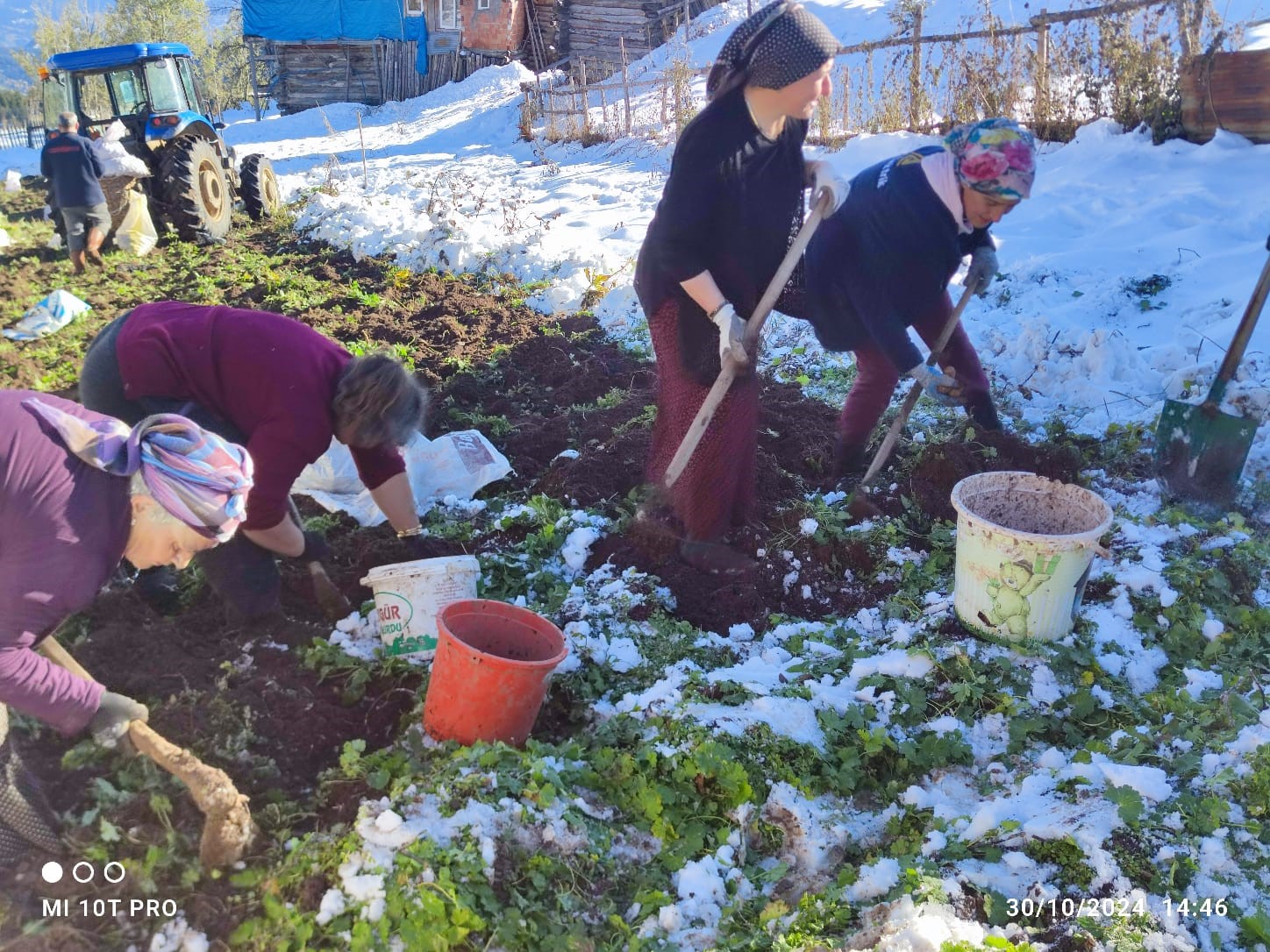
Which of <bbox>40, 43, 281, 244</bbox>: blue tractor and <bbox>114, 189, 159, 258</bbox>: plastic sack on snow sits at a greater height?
<bbox>40, 43, 281, 244</bbox>: blue tractor

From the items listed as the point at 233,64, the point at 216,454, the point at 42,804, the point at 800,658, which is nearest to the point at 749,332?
the point at 800,658

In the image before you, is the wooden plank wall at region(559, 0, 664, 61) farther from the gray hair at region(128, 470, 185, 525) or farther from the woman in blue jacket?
the gray hair at region(128, 470, 185, 525)

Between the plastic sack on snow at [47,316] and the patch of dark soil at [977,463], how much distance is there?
20.6ft

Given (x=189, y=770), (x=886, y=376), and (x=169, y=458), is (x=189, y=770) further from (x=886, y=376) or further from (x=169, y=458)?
(x=886, y=376)

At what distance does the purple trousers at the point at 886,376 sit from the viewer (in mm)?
3727

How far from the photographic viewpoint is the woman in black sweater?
2557 mm

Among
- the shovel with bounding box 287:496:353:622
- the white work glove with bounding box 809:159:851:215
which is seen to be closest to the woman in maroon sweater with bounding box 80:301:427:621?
the shovel with bounding box 287:496:353:622

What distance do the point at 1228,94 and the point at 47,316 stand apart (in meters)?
9.13

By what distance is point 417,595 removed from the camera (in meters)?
2.73

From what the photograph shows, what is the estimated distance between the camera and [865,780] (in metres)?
2.38

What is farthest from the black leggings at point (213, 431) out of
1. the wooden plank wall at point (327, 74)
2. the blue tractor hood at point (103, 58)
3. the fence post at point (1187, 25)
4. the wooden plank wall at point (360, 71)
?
the wooden plank wall at point (327, 74)

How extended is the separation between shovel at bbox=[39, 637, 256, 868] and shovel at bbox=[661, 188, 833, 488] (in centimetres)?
180

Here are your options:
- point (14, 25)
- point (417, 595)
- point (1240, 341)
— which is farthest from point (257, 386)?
point (14, 25)

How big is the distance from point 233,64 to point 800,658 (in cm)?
3580
